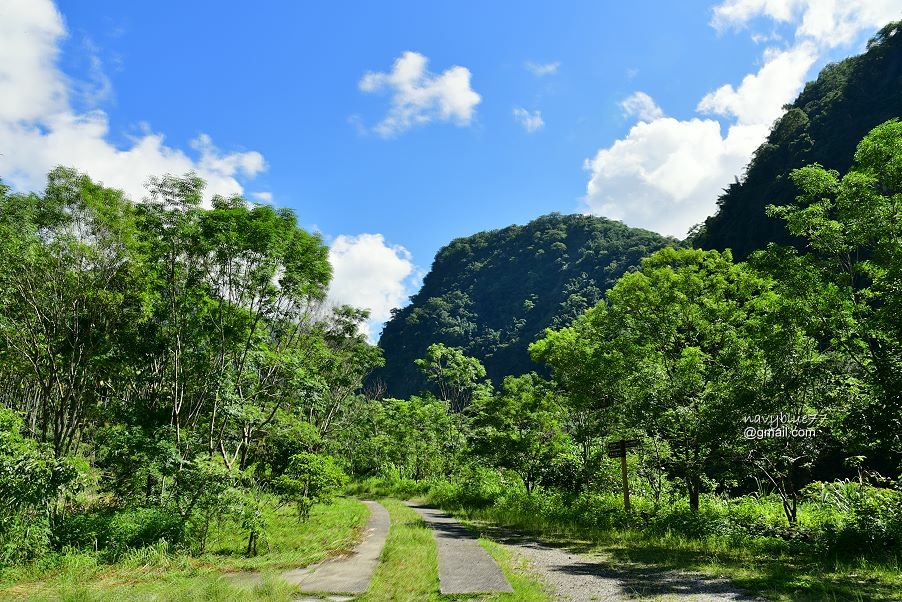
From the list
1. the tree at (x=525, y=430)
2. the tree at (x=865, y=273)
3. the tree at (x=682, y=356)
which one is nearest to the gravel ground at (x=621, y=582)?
the tree at (x=865, y=273)

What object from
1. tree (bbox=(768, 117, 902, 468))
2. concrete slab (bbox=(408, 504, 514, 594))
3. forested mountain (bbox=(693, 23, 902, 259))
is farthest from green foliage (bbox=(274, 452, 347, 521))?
forested mountain (bbox=(693, 23, 902, 259))

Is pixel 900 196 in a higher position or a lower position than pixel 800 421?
higher

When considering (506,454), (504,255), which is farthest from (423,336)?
(506,454)

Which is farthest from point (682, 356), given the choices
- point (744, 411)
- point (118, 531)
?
point (118, 531)

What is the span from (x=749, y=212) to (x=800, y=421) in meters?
41.2

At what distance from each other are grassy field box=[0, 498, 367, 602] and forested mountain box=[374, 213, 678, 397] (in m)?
64.5

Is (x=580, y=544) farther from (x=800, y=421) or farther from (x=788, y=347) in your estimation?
(x=788, y=347)

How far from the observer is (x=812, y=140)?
44.8m

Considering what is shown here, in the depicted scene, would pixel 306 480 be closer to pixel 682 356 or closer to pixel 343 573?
pixel 343 573

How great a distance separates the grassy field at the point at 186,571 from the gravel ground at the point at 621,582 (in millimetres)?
4398

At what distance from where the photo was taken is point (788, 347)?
10336mm

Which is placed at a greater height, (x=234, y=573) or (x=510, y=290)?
(x=510, y=290)

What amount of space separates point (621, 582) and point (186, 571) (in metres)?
7.90

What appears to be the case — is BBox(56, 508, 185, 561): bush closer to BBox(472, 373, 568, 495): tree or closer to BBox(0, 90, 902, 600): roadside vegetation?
BBox(0, 90, 902, 600): roadside vegetation
